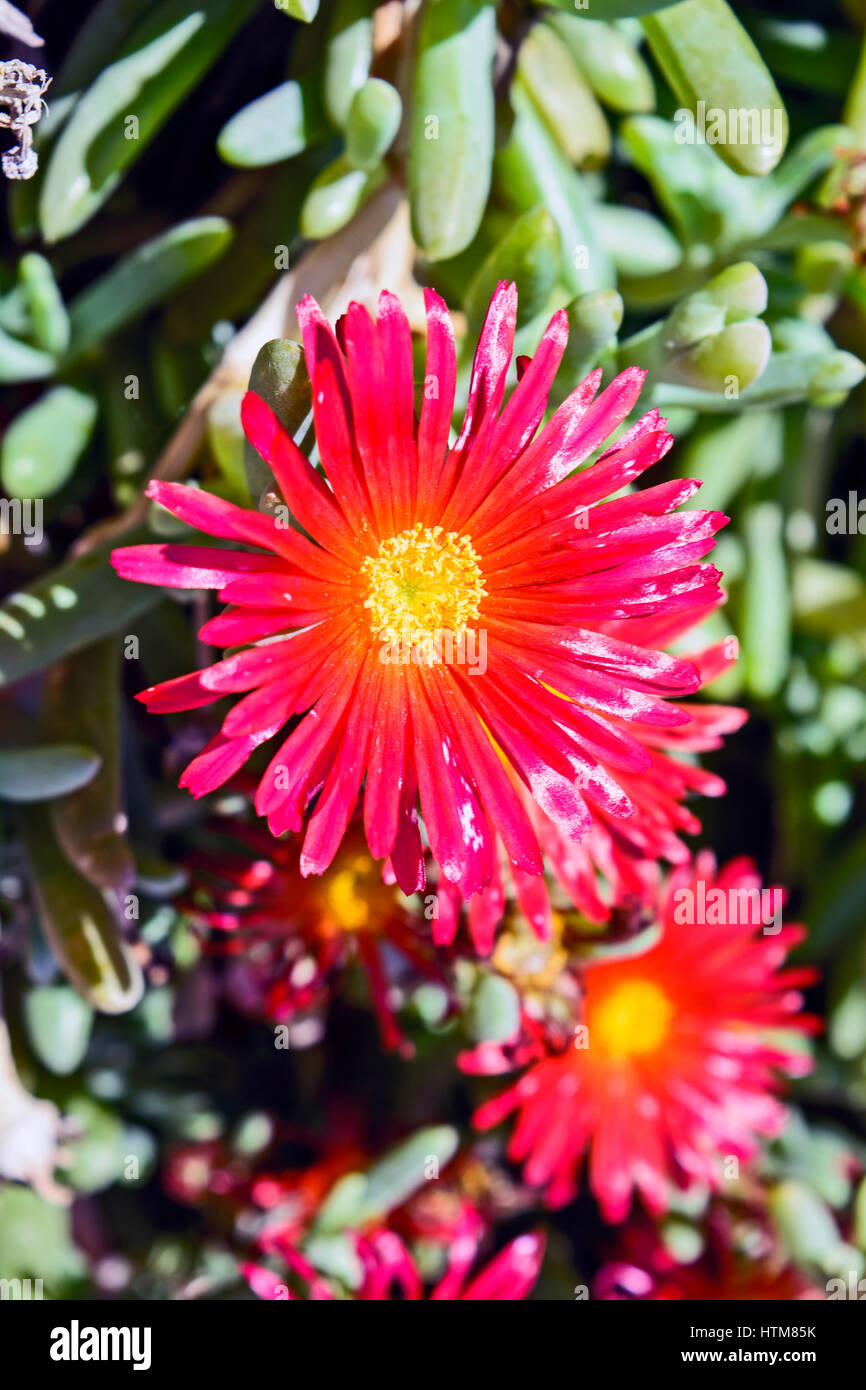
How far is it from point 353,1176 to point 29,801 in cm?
37

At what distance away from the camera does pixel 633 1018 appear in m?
0.92

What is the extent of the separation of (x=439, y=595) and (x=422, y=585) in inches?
0.4

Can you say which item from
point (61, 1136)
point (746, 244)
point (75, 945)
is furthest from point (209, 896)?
point (746, 244)

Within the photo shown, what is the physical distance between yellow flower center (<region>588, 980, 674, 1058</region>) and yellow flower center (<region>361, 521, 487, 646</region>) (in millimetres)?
422

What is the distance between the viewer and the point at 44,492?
0.73 m

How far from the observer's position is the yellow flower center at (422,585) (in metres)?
0.58

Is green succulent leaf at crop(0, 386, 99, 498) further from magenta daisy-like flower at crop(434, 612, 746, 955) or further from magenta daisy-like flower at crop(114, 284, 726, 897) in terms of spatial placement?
magenta daisy-like flower at crop(434, 612, 746, 955)

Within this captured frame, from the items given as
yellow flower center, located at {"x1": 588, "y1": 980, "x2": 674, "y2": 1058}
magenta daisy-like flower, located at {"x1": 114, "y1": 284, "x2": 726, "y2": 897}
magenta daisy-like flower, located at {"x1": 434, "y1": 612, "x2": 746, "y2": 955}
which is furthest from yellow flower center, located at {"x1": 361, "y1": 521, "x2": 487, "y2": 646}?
yellow flower center, located at {"x1": 588, "y1": 980, "x2": 674, "y2": 1058}

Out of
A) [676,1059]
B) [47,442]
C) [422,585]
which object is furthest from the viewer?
[676,1059]

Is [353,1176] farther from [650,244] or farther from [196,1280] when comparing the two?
[650,244]

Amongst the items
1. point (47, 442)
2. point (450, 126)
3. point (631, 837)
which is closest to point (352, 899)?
point (631, 837)

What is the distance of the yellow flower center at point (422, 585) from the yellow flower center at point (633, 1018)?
0.42 m

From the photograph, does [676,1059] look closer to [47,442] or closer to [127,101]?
[47,442]

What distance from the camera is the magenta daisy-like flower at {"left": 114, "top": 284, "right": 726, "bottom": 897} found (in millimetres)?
504
